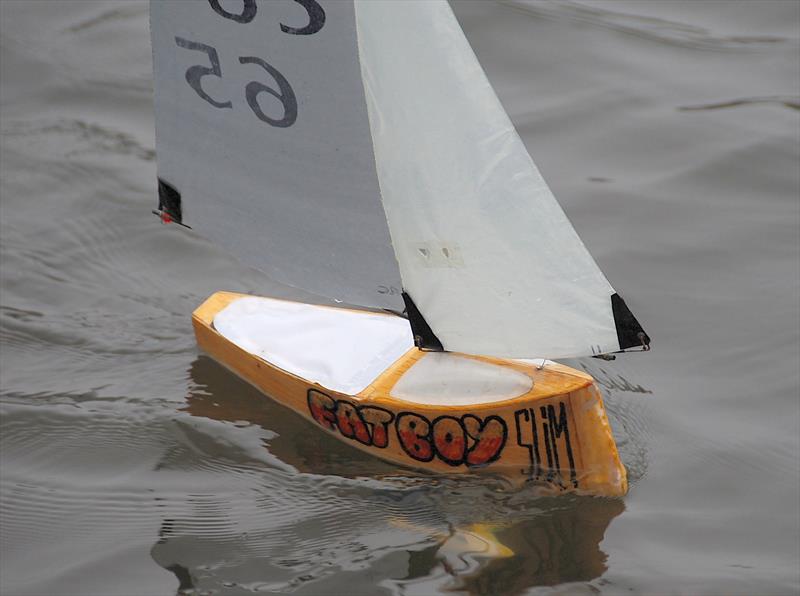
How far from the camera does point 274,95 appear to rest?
13.4 ft

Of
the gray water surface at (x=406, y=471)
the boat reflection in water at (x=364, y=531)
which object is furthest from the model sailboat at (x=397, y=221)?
the gray water surface at (x=406, y=471)

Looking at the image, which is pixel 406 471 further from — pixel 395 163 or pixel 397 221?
pixel 395 163

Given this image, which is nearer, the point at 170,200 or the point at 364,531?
the point at 364,531

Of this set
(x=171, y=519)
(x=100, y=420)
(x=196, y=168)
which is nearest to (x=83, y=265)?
(x=100, y=420)

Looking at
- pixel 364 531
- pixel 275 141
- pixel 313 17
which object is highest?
pixel 313 17

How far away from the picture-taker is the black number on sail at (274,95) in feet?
13.2

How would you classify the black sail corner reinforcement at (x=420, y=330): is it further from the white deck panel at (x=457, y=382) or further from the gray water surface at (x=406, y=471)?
the gray water surface at (x=406, y=471)

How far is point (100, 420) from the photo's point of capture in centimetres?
475

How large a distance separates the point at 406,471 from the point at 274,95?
1410 mm

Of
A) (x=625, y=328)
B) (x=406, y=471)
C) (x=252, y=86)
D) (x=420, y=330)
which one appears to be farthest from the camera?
(x=406, y=471)

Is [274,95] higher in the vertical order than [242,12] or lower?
lower

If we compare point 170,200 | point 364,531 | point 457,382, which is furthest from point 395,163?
point 364,531

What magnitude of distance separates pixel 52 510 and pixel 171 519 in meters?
0.45

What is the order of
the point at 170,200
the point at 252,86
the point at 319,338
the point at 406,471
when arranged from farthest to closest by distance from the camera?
the point at 319,338 < the point at 170,200 < the point at 406,471 < the point at 252,86
